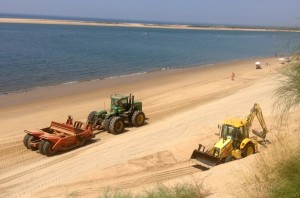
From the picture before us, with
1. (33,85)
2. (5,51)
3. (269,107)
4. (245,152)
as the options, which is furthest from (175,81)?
(5,51)

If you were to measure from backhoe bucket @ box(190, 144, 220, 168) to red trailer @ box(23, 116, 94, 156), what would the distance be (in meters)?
4.57

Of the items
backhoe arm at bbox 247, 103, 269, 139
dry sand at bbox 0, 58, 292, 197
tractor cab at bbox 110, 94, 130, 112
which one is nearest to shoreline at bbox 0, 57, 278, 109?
dry sand at bbox 0, 58, 292, 197

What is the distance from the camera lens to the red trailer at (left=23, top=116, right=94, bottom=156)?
13.7 m

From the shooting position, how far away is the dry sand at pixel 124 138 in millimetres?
11156

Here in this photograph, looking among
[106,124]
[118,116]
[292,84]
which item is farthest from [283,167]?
[118,116]

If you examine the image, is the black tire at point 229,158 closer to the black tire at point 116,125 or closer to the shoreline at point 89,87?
the black tire at point 116,125

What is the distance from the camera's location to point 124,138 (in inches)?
609

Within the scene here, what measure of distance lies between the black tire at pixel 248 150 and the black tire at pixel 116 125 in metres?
5.73

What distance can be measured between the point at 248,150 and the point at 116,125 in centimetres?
581

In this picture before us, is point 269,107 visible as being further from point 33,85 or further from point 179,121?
point 33,85

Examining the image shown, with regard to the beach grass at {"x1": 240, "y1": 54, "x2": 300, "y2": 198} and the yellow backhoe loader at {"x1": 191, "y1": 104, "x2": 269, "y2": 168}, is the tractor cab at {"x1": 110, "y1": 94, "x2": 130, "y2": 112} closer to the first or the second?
the yellow backhoe loader at {"x1": 191, "y1": 104, "x2": 269, "y2": 168}

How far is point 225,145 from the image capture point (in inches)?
478

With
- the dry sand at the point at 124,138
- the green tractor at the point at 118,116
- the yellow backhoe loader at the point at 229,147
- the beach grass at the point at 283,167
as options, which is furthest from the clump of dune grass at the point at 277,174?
the green tractor at the point at 118,116

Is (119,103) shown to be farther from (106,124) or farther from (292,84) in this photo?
(292,84)
